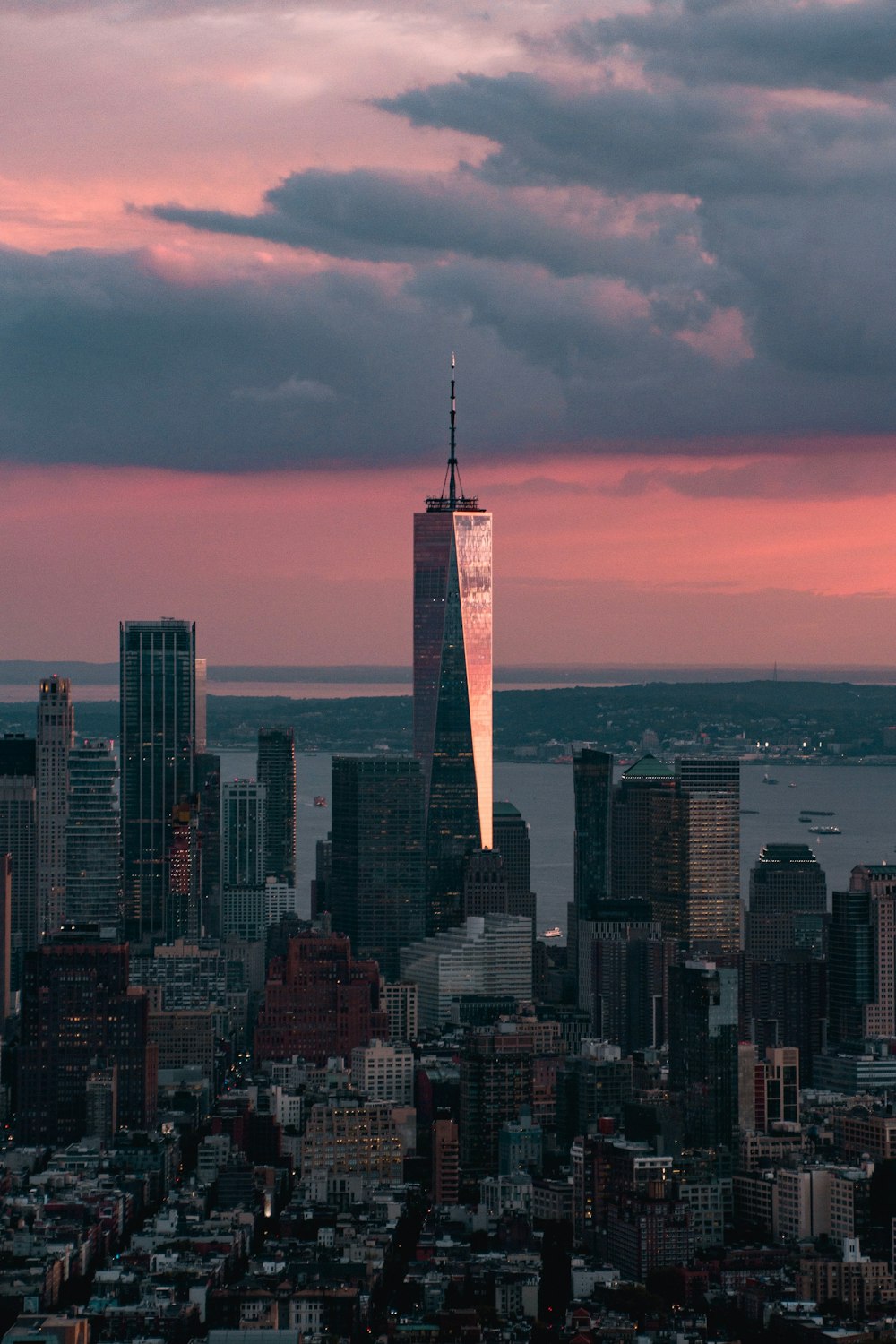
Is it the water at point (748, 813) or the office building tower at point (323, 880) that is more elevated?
the water at point (748, 813)

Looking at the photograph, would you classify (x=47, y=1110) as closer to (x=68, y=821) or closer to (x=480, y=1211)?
(x=480, y=1211)

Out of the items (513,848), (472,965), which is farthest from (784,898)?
(513,848)

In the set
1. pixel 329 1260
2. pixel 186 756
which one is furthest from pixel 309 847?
pixel 329 1260

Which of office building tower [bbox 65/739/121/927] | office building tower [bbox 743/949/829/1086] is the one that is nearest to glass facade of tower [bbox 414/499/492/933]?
office building tower [bbox 65/739/121/927]

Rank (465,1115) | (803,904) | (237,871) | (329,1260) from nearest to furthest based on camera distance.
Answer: (329,1260) < (465,1115) < (803,904) < (237,871)

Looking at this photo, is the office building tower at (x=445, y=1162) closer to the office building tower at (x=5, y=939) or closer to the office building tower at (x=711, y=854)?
the office building tower at (x=5, y=939)

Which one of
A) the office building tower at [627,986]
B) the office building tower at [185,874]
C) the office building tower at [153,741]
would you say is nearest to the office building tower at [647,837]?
the office building tower at [627,986]
